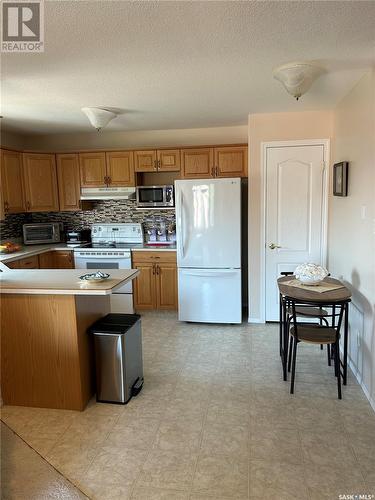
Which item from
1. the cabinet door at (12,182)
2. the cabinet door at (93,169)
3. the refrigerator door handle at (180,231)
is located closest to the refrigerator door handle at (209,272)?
the refrigerator door handle at (180,231)

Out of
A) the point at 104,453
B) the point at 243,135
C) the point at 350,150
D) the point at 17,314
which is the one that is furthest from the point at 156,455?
the point at 243,135

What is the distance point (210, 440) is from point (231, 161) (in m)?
3.13

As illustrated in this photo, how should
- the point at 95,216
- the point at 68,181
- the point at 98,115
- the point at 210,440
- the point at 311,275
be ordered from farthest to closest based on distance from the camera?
1. the point at 95,216
2. the point at 68,181
3. the point at 98,115
4. the point at 311,275
5. the point at 210,440

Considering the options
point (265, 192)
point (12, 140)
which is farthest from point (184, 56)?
point (12, 140)

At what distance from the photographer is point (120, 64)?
2332 mm

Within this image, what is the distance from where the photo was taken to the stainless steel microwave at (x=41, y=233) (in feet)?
15.7

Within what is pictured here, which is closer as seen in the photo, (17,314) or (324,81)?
(17,314)

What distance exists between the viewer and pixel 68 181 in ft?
15.5

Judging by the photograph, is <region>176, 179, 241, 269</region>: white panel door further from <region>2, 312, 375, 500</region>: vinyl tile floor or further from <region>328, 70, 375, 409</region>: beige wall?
<region>2, 312, 375, 500</region>: vinyl tile floor

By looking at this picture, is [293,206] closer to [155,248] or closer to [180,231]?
[180,231]

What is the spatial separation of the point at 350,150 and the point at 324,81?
24.7 inches

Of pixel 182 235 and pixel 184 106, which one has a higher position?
pixel 184 106

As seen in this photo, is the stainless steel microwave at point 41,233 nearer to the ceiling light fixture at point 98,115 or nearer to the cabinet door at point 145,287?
the cabinet door at point 145,287

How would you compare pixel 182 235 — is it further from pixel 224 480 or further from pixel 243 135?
pixel 224 480
